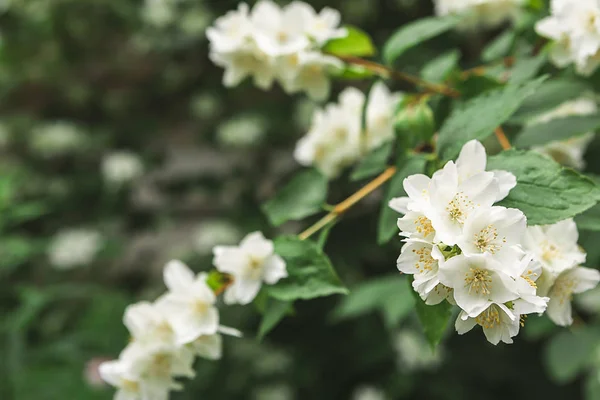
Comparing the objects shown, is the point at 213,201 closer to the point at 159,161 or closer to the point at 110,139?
the point at 159,161

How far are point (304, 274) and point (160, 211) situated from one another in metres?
1.57

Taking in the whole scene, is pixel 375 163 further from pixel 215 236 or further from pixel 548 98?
pixel 215 236

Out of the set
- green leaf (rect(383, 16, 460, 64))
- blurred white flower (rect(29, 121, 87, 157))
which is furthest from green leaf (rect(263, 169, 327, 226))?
blurred white flower (rect(29, 121, 87, 157))

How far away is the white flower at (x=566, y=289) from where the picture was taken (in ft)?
1.51

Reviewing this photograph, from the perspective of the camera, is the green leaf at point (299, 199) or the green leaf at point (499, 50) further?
the green leaf at point (499, 50)

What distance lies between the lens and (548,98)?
0.57 meters

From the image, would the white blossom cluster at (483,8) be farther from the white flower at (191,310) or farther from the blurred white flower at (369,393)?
the blurred white flower at (369,393)

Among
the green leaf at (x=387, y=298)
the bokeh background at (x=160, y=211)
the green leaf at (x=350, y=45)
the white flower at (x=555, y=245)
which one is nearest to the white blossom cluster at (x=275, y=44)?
the green leaf at (x=350, y=45)

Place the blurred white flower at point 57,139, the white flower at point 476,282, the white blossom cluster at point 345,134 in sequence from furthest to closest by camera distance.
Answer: the blurred white flower at point 57,139
the white blossom cluster at point 345,134
the white flower at point 476,282

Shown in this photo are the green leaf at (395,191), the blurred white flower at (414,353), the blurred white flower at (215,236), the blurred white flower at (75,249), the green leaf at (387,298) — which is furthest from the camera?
the blurred white flower at (75,249)

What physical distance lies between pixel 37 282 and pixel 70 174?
0.37 meters

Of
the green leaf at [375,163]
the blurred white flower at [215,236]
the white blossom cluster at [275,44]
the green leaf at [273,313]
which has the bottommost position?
the green leaf at [273,313]

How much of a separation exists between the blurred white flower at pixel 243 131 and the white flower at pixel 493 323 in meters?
1.43

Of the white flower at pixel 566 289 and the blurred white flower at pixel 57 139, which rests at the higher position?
the blurred white flower at pixel 57 139
